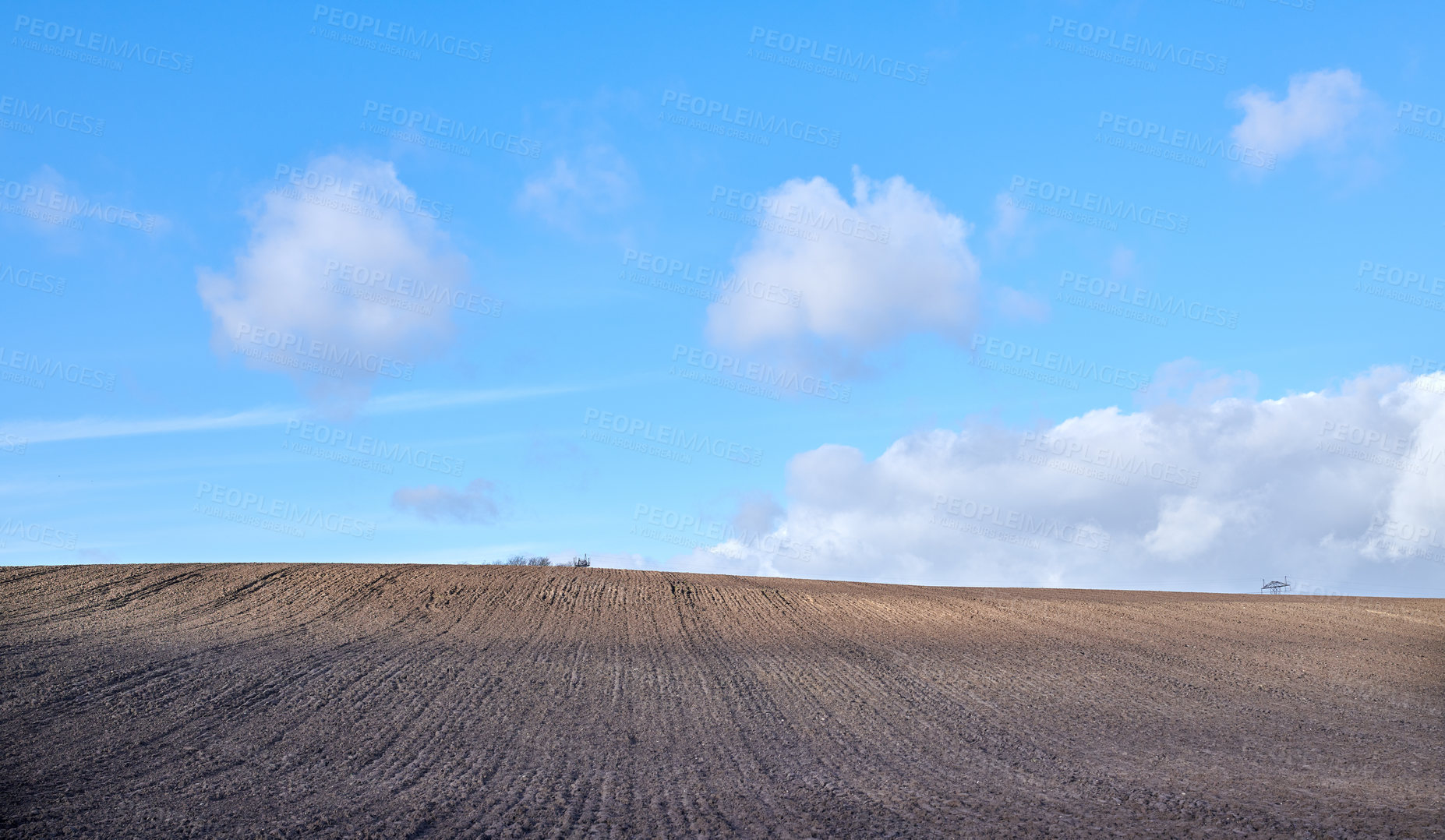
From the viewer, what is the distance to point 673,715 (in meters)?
15.5

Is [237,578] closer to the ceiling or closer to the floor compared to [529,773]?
closer to the ceiling

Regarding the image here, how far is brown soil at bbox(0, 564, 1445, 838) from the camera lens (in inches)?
394

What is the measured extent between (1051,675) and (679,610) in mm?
11098

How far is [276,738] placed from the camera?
13.0m

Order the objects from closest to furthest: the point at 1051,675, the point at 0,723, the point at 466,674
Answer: the point at 0,723
the point at 466,674
the point at 1051,675

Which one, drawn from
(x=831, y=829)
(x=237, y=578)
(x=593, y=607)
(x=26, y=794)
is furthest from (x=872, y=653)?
(x=237, y=578)

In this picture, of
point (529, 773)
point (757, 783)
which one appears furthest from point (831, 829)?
point (529, 773)

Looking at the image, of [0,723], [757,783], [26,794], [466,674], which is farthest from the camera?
[466,674]

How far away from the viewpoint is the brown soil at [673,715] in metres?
10.0

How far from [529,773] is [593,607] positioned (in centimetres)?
1495

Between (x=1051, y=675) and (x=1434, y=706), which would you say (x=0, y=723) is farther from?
(x=1434, y=706)

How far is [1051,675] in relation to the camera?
64.4 feet

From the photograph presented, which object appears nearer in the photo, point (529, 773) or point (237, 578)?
point (529, 773)

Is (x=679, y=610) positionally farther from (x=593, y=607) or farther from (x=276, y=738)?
(x=276, y=738)
